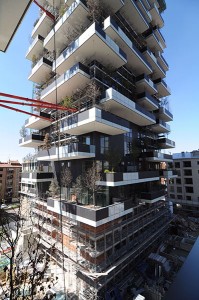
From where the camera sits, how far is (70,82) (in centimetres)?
1669

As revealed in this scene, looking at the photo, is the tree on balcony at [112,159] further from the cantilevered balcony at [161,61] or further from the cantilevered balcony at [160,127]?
the cantilevered balcony at [161,61]

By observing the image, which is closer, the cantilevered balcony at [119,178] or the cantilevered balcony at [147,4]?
the cantilevered balcony at [119,178]

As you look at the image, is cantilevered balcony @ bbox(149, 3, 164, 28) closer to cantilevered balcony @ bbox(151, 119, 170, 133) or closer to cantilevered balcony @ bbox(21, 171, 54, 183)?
cantilevered balcony @ bbox(151, 119, 170, 133)

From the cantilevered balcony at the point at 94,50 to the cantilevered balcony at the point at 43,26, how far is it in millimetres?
6799

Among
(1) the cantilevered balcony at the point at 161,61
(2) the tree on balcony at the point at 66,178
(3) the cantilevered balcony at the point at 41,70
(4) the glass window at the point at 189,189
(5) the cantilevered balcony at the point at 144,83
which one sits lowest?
(4) the glass window at the point at 189,189

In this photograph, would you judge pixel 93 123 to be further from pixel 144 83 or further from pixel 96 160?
pixel 144 83

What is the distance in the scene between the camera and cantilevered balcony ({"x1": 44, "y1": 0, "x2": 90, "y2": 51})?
50.6 feet

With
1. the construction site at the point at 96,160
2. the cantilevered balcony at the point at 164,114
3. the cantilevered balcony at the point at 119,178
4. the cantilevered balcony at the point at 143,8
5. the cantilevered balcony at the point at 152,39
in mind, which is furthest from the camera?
the cantilevered balcony at the point at 164,114

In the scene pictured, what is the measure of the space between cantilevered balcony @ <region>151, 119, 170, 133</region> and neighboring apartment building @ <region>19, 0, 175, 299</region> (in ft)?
6.92

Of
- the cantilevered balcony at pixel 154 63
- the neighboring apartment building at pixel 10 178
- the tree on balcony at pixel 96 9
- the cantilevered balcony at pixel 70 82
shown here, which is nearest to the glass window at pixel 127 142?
the cantilevered balcony at pixel 70 82

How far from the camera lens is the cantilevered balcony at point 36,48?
71.2 ft

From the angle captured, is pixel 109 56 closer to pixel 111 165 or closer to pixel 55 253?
pixel 111 165

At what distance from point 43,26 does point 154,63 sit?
15527 mm

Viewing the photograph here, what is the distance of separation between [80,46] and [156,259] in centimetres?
2165
